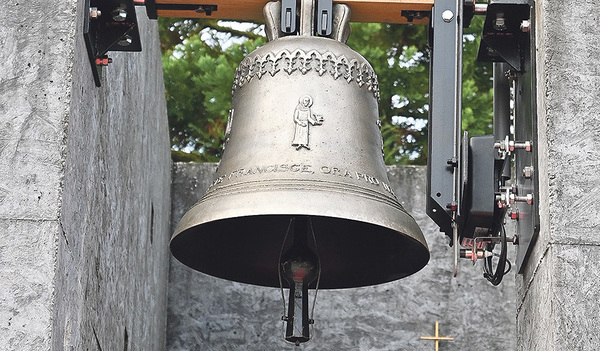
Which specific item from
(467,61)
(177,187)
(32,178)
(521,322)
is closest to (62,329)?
(32,178)

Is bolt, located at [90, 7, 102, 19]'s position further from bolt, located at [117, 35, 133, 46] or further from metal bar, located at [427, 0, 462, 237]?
metal bar, located at [427, 0, 462, 237]

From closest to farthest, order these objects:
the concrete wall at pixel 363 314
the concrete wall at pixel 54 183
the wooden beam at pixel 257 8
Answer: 1. the concrete wall at pixel 54 183
2. the wooden beam at pixel 257 8
3. the concrete wall at pixel 363 314

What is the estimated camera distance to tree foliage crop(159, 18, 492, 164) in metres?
11.1

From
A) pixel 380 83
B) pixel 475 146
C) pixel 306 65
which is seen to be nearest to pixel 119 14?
pixel 306 65

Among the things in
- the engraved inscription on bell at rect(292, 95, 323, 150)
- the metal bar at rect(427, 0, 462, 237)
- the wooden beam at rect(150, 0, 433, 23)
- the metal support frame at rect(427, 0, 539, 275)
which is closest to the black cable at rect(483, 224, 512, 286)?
the metal support frame at rect(427, 0, 539, 275)

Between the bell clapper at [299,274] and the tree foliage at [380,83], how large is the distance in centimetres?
556

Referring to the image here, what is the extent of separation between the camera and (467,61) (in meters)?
11.7

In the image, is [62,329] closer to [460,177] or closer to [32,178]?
[32,178]

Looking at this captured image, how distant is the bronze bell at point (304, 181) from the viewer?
5.03m

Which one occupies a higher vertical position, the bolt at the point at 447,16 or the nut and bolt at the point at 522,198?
the bolt at the point at 447,16

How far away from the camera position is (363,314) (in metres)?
8.62

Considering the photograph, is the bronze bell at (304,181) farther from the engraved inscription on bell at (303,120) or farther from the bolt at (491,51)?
the bolt at (491,51)

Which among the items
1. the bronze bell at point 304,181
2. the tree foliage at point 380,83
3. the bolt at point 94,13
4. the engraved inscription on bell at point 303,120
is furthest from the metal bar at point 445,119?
the tree foliage at point 380,83

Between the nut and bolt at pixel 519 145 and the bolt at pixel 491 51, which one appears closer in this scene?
the nut and bolt at pixel 519 145
